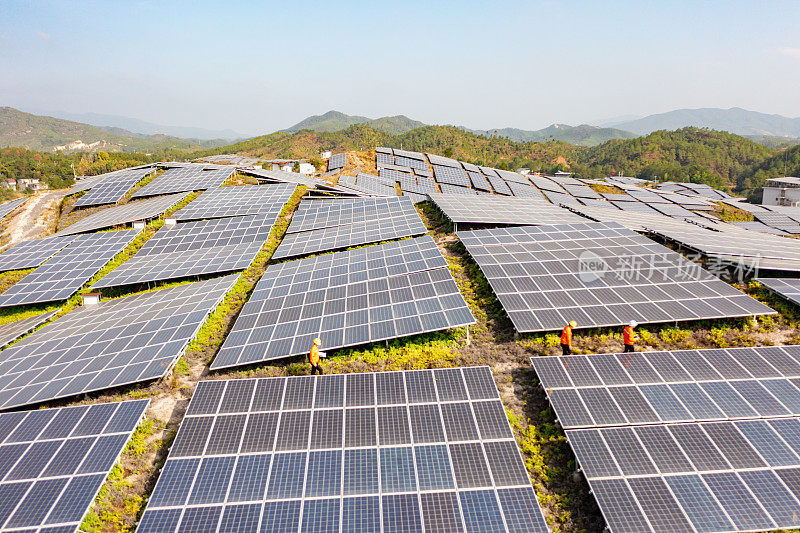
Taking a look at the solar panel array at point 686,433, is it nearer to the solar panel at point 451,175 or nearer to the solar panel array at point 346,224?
the solar panel array at point 346,224

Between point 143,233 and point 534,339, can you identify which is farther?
point 143,233

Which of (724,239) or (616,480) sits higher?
(724,239)

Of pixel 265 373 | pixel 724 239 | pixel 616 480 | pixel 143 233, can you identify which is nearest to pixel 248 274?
pixel 265 373

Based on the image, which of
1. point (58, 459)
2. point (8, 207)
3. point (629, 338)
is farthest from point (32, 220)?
point (629, 338)

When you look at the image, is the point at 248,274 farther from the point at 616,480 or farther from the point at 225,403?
the point at 616,480

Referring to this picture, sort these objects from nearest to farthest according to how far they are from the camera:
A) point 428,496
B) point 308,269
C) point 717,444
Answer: point 428,496, point 717,444, point 308,269

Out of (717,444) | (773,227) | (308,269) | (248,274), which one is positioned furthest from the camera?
(773,227)

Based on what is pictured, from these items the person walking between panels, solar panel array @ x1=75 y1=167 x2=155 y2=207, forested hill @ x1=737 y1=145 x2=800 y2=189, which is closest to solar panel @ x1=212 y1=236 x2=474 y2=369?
the person walking between panels

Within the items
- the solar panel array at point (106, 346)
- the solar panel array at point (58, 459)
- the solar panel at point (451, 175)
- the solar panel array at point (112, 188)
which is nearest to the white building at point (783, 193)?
the solar panel at point (451, 175)
